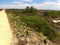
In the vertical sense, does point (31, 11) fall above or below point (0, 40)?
below

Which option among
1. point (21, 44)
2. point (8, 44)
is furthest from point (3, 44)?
point (21, 44)

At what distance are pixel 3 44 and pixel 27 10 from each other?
169ft

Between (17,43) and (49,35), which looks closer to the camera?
(17,43)

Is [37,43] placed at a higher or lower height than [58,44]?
higher

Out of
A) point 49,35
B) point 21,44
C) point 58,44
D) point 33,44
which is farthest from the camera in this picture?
point 49,35

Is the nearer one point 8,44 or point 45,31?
point 8,44

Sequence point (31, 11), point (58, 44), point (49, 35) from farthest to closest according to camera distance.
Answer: point (31, 11) < point (49, 35) < point (58, 44)

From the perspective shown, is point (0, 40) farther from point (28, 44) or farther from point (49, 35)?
point (49, 35)

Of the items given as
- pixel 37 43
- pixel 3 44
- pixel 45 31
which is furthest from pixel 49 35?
pixel 3 44

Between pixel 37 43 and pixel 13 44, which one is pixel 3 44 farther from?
pixel 37 43

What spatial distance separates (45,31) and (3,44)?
11.9m

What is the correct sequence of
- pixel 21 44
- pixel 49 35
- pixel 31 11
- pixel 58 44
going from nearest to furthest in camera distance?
pixel 21 44 < pixel 58 44 < pixel 49 35 < pixel 31 11

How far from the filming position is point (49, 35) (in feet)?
72.9

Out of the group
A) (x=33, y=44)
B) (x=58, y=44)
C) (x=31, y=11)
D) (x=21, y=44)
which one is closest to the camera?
→ (x=21, y=44)
